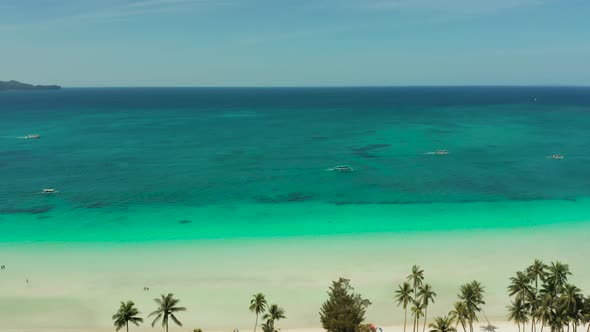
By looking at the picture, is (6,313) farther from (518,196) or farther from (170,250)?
(518,196)

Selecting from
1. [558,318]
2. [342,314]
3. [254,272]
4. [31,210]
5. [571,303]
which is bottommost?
[342,314]

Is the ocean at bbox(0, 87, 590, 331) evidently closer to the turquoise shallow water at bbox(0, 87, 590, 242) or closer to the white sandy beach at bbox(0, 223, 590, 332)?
the white sandy beach at bbox(0, 223, 590, 332)

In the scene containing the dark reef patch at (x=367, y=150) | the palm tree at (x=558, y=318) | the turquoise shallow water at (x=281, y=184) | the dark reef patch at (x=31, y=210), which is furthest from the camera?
the dark reef patch at (x=367, y=150)

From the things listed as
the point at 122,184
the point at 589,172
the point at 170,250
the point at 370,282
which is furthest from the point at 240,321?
the point at 589,172

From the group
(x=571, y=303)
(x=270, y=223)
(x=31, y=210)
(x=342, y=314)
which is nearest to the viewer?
(x=571, y=303)

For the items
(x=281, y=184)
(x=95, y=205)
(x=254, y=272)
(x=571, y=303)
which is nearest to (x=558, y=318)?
(x=571, y=303)

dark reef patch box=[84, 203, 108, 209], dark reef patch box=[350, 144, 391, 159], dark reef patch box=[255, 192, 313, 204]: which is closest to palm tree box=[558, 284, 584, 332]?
dark reef patch box=[255, 192, 313, 204]

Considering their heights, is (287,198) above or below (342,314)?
above

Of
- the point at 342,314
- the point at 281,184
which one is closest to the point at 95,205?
the point at 281,184

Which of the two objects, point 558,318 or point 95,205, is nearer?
point 558,318

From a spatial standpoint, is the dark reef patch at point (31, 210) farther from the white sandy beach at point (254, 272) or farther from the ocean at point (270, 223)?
the white sandy beach at point (254, 272)

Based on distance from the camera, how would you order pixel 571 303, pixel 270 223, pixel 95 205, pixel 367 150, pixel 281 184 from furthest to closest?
pixel 367 150
pixel 281 184
pixel 95 205
pixel 270 223
pixel 571 303

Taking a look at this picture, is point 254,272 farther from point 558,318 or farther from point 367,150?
point 367,150

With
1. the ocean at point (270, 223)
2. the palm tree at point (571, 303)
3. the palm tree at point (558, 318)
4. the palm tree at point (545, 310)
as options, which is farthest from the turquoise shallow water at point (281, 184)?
the palm tree at point (571, 303)
